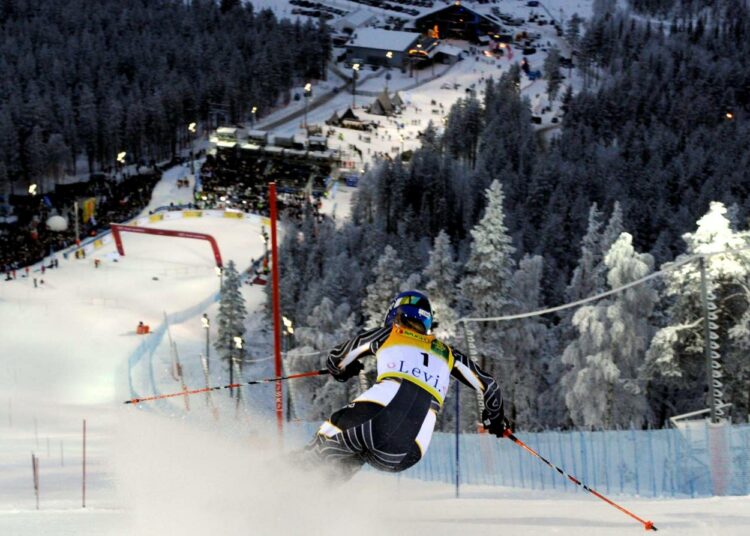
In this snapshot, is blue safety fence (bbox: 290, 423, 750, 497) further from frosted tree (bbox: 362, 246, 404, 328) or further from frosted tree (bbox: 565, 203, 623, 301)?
frosted tree (bbox: 565, 203, 623, 301)

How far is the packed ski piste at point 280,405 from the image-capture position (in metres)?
8.80

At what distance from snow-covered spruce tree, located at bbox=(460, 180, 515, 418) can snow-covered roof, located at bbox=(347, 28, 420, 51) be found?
99.6 metres

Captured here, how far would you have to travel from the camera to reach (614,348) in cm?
2977

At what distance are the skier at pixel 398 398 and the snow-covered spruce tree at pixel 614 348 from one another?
20665 millimetres

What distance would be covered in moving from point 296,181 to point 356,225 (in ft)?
54.6

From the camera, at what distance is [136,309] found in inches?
1876

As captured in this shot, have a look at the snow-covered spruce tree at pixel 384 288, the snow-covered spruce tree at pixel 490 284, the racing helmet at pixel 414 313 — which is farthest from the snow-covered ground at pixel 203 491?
the snow-covered spruce tree at pixel 490 284

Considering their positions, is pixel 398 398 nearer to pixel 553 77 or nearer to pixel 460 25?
pixel 553 77

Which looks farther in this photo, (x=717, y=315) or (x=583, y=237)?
(x=583, y=237)

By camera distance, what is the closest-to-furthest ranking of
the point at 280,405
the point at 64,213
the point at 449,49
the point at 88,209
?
the point at 280,405, the point at 88,209, the point at 64,213, the point at 449,49

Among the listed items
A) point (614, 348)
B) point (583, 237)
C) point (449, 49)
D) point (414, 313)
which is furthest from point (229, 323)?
point (449, 49)

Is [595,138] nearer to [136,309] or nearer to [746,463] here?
[136,309]

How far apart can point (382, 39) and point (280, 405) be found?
11899 cm

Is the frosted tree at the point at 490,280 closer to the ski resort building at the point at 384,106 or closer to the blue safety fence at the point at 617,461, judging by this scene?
the blue safety fence at the point at 617,461
